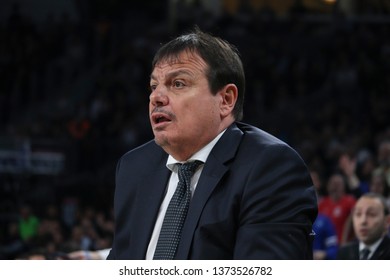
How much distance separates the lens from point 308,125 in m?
14.0

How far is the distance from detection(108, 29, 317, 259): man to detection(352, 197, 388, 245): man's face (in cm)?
348

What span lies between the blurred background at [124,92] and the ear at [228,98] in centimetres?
581

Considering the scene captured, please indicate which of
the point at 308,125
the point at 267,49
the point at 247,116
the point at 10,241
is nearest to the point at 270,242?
the point at 10,241

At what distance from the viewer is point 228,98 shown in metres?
2.44

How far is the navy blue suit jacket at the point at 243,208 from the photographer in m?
2.14

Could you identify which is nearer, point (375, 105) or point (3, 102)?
point (375, 105)

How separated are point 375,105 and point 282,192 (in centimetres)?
1202

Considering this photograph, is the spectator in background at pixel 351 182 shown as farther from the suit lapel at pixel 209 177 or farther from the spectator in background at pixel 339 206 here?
the suit lapel at pixel 209 177

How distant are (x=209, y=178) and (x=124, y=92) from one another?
14799 millimetres

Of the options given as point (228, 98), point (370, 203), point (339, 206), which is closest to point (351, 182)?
point (339, 206)

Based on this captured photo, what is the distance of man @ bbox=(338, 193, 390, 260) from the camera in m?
5.58

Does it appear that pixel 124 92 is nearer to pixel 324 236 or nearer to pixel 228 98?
pixel 324 236
